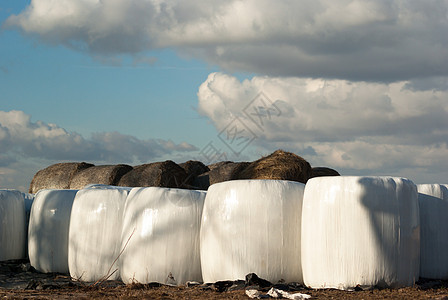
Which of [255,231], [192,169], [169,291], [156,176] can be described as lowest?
[169,291]

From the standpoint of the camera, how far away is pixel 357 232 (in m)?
5.96

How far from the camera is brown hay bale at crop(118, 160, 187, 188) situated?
1227cm

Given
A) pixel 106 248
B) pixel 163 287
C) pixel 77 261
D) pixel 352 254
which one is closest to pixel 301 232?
pixel 352 254

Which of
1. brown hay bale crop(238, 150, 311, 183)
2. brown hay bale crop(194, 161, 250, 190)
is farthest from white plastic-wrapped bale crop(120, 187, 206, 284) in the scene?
brown hay bale crop(194, 161, 250, 190)

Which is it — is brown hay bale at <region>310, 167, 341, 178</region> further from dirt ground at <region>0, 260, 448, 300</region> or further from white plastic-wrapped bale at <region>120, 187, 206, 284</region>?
white plastic-wrapped bale at <region>120, 187, 206, 284</region>

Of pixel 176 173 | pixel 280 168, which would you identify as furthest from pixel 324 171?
pixel 176 173

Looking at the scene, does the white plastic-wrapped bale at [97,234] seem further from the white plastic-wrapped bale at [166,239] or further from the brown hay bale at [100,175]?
the brown hay bale at [100,175]

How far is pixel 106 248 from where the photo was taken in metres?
7.21

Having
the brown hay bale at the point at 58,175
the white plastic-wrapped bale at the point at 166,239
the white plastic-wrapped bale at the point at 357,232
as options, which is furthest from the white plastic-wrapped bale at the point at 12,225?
the brown hay bale at the point at 58,175

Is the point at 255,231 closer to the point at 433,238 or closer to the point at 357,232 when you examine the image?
the point at 357,232

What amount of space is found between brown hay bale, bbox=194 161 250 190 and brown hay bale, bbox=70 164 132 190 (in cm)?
188

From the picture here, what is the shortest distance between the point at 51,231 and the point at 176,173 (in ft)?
15.7

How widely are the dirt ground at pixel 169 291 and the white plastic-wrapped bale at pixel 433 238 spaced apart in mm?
256

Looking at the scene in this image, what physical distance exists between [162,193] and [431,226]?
3.31 meters
